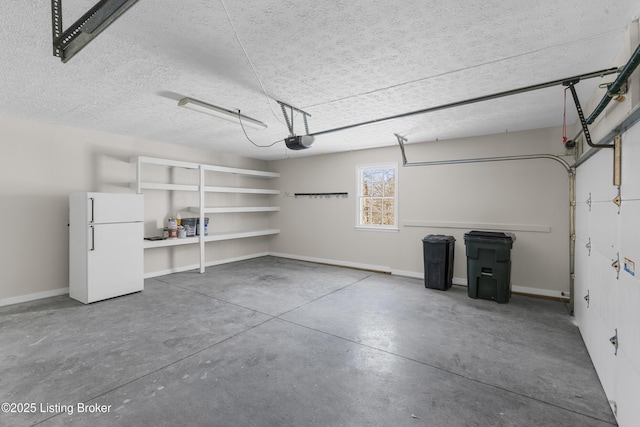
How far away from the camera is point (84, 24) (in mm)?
1358

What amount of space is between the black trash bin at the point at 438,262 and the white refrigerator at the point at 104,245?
4.70 meters

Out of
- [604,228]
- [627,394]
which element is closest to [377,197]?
[604,228]

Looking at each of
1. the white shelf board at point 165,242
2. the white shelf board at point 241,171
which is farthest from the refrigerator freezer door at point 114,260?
the white shelf board at point 241,171

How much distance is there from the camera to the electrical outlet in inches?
63.3

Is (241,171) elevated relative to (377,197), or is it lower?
elevated

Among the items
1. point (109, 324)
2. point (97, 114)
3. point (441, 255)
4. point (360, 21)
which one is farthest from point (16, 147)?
point (441, 255)

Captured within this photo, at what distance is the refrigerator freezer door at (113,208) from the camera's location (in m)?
3.98

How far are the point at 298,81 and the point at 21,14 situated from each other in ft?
6.42

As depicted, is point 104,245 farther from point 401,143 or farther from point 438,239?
point 438,239

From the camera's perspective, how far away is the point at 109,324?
331cm

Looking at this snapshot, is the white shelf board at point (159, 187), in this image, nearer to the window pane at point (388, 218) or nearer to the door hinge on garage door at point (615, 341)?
the window pane at point (388, 218)

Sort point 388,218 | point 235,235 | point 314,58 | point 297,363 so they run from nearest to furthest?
point 314,58 → point 297,363 → point 388,218 → point 235,235

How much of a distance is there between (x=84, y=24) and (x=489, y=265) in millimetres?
4860

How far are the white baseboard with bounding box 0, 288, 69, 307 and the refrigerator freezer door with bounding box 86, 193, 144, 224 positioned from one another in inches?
57.5
